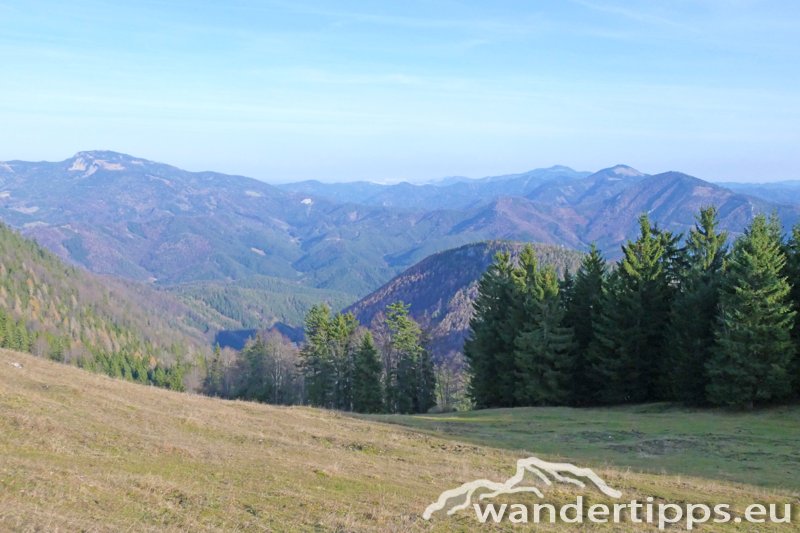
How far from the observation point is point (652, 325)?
157ft

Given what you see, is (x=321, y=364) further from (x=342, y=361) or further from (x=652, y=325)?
(x=652, y=325)

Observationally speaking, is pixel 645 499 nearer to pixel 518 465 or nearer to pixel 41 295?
pixel 518 465

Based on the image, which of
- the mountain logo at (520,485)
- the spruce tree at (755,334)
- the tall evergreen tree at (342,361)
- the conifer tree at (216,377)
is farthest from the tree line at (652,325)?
the conifer tree at (216,377)

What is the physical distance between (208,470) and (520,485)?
9050 mm

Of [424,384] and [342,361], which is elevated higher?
[342,361]

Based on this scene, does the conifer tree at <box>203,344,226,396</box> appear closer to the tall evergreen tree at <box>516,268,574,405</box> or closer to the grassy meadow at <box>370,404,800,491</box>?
the tall evergreen tree at <box>516,268,574,405</box>

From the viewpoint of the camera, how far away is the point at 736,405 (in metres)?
40.4

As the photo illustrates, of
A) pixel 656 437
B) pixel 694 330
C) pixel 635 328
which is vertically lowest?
pixel 656 437

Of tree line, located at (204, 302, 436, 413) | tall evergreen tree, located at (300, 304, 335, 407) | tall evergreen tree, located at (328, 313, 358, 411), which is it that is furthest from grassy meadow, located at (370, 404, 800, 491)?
tall evergreen tree, located at (300, 304, 335, 407)

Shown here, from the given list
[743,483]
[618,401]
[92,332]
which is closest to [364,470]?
[743,483]

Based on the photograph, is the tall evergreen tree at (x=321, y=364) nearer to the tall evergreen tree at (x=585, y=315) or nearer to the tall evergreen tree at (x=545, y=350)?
the tall evergreen tree at (x=545, y=350)

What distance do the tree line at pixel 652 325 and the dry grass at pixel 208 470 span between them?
862 inches

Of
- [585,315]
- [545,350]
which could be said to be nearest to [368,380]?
[545,350]

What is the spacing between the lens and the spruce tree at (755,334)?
39000 millimetres
